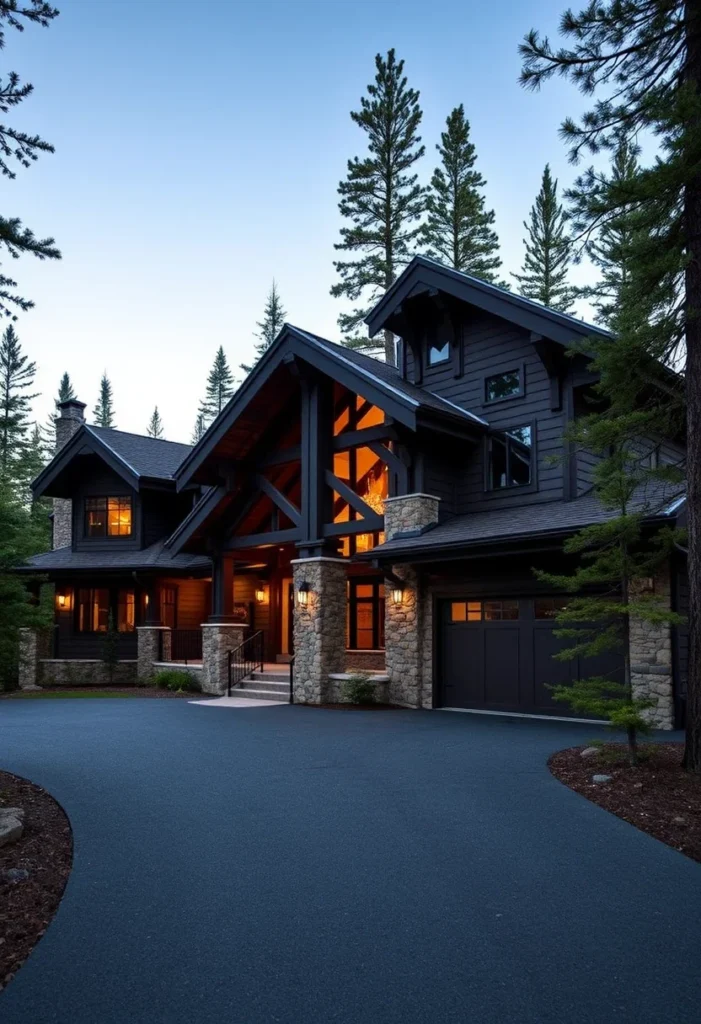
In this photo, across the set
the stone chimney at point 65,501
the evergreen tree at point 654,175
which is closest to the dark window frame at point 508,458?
the evergreen tree at point 654,175

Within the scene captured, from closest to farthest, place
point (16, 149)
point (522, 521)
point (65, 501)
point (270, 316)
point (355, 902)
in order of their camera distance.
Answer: point (355, 902) → point (16, 149) → point (522, 521) → point (65, 501) → point (270, 316)

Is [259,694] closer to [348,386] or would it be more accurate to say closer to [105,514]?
[348,386]

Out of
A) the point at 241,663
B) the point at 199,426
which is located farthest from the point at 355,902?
the point at 199,426

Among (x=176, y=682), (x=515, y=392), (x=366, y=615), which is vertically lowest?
(x=176, y=682)

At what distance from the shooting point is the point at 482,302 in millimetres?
15852

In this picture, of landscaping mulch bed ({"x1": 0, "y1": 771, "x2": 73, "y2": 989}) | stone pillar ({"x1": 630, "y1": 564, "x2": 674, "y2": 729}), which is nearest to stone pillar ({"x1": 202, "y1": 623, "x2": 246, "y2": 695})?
stone pillar ({"x1": 630, "y1": 564, "x2": 674, "y2": 729})

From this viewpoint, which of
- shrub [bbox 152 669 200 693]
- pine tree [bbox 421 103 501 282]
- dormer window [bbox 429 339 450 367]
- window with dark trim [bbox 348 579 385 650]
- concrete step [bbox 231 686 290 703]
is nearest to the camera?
concrete step [bbox 231 686 290 703]

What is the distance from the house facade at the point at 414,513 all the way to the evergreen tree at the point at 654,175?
285cm

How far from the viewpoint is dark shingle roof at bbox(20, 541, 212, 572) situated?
866 inches

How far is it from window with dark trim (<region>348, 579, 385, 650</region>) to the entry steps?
2.61m

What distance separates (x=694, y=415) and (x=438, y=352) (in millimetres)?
10121

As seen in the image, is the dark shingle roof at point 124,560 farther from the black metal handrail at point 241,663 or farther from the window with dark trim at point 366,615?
the window with dark trim at point 366,615

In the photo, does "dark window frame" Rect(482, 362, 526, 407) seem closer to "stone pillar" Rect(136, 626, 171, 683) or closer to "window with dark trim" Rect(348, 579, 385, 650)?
"window with dark trim" Rect(348, 579, 385, 650)

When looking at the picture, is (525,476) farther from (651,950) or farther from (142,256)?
(142,256)
